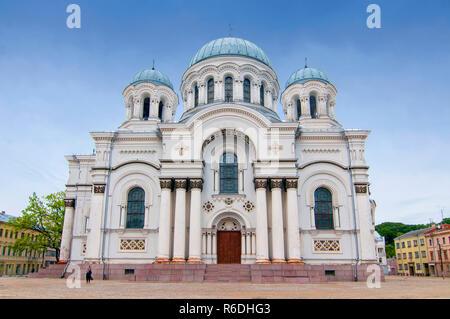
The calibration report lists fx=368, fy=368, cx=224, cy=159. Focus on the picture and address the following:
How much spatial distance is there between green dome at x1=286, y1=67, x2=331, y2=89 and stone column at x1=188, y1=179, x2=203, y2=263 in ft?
38.7

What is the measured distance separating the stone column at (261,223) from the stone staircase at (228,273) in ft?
5.29

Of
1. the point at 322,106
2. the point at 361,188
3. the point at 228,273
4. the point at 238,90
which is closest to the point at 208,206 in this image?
the point at 228,273

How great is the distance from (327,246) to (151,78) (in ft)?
58.5

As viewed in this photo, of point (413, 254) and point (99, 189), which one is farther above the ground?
point (99, 189)

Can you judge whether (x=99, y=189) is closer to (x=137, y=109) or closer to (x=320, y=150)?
(x=137, y=109)

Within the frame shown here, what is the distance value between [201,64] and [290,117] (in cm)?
807

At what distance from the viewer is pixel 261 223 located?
841 inches

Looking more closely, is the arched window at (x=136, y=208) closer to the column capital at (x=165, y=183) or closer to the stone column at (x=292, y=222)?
the column capital at (x=165, y=183)

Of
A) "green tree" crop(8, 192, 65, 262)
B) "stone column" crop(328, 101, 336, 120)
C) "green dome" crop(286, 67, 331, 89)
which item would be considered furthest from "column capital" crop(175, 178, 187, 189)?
"green tree" crop(8, 192, 65, 262)

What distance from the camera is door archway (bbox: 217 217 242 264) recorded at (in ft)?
73.6
